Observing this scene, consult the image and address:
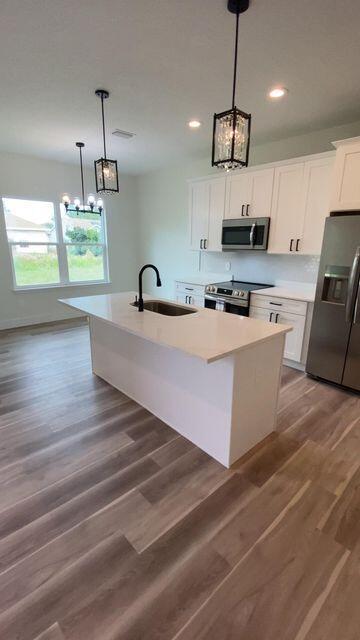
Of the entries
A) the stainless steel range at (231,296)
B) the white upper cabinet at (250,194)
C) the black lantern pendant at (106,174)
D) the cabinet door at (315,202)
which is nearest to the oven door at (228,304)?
the stainless steel range at (231,296)

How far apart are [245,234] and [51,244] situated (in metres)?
3.50

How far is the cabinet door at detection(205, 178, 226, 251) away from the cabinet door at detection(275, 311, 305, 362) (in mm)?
1506

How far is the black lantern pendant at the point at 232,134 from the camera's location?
166 centimetres

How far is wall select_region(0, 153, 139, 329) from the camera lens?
189 inches

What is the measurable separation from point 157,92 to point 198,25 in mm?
911

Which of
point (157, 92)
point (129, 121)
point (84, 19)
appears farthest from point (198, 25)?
point (129, 121)

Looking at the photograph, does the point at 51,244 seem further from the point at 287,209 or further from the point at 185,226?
the point at 287,209

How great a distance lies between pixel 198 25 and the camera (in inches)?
72.2

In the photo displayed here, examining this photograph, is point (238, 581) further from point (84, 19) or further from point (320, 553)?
point (84, 19)

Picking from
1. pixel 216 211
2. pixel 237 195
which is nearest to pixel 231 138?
pixel 237 195

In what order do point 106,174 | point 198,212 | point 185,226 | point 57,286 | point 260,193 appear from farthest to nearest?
point 57,286 → point 185,226 → point 198,212 → point 260,193 → point 106,174

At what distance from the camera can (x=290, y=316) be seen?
3469 millimetres

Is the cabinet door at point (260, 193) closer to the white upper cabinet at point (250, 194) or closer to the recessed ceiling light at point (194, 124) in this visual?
the white upper cabinet at point (250, 194)

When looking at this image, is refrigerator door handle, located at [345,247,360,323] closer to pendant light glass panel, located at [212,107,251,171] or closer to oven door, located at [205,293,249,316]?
oven door, located at [205,293,249,316]
